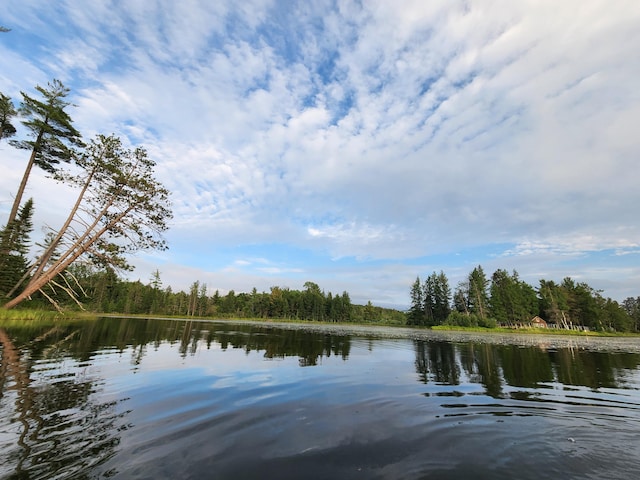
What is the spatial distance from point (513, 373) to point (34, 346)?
25710 millimetres

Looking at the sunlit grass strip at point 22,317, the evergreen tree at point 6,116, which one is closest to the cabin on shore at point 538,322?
the sunlit grass strip at point 22,317

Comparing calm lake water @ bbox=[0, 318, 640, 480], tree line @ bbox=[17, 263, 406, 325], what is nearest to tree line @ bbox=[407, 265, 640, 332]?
tree line @ bbox=[17, 263, 406, 325]

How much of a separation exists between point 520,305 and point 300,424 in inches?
4387

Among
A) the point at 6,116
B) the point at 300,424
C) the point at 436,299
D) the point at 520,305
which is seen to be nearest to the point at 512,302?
the point at 520,305

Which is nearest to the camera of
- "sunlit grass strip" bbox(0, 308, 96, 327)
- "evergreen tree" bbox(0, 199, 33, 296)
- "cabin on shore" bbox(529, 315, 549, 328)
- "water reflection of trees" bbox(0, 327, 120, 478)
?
"water reflection of trees" bbox(0, 327, 120, 478)

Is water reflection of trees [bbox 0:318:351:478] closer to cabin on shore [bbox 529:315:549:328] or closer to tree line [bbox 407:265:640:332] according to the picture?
tree line [bbox 407:265:640:332]

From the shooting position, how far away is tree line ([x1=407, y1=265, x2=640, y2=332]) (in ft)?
310

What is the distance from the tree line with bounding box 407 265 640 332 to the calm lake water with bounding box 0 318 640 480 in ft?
306

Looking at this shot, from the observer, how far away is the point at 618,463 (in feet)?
16.9

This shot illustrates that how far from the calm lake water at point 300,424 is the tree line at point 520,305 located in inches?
3666

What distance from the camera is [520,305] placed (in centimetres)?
9406

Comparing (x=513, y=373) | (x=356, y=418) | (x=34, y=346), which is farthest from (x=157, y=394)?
(x=513, y=373)

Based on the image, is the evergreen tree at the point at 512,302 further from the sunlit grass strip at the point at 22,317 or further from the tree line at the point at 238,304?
the sunlit grass strip at the point at 22,317

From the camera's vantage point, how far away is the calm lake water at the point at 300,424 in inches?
Answer: 182
